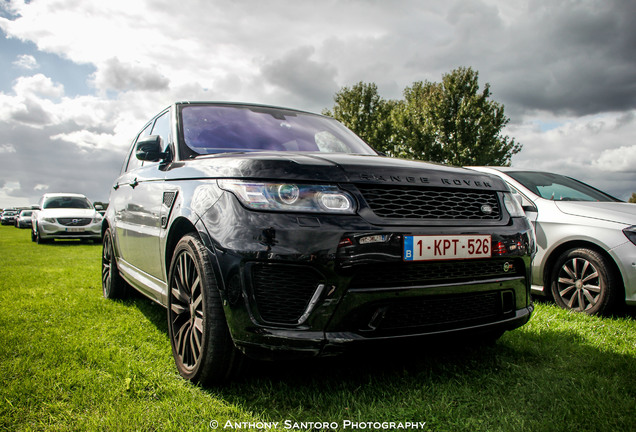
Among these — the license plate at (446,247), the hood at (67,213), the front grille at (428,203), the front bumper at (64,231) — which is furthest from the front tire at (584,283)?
the hood at (67,213)

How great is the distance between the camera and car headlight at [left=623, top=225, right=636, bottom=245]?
3.79m

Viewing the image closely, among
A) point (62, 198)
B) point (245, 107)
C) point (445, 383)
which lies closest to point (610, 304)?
point (445, 383)

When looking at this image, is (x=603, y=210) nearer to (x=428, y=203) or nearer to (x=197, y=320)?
(x=428, y=203)

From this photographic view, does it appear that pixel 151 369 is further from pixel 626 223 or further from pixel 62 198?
pixel 62 198

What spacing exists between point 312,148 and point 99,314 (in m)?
2.43

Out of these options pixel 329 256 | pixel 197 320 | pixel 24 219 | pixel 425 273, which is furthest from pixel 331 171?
pixel 24 219

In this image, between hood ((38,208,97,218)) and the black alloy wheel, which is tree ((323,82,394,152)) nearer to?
hood ((38,208,97,218))

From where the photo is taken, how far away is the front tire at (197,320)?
2125mm

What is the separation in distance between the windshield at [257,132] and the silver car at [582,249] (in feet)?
6.70

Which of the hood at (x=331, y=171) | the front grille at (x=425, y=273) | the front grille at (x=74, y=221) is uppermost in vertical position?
the hood at (x=331, y=171)

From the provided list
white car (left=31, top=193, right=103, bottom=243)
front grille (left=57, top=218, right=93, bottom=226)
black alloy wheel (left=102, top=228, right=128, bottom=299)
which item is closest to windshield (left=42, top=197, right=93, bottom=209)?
white car (left=31, top=193, right=103, bottom=243)

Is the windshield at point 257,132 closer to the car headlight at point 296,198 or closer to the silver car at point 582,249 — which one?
the car headlight at point 296,198

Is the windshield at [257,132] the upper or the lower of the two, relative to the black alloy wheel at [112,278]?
upper

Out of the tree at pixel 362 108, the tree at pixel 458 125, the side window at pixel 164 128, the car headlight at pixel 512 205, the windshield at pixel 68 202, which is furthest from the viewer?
the tree at pixel 362 108
